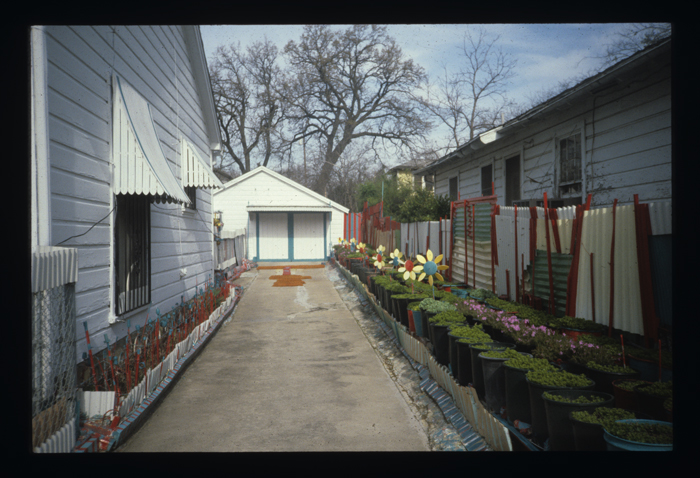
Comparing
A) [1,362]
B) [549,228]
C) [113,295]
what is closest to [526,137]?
[549,228]

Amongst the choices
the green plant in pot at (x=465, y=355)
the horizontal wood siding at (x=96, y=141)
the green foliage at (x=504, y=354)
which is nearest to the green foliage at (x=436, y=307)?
the green plant in pot at (x=465, y=355)

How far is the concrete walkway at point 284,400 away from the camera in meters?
3.75

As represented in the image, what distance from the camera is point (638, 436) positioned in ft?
7.73

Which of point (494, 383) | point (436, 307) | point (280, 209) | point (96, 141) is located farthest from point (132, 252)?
point (280, 209)

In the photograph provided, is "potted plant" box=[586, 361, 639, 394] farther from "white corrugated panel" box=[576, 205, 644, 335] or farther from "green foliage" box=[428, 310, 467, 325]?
"green foliage" box=[428, 310, 467, 325]

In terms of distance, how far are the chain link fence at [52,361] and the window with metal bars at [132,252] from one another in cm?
172

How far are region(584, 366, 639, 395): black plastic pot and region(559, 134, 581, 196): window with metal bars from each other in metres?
4.56

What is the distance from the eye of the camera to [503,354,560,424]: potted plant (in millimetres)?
3238

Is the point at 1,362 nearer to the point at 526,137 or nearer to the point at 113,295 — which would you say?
the point at 113,295

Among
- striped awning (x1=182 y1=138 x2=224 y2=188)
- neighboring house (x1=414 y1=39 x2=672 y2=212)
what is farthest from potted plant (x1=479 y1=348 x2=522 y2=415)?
striped awning (x1=182 y1=138 x2=224 y2=188)

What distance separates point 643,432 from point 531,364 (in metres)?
0.94

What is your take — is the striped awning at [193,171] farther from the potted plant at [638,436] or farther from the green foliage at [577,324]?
the potted plant at [638,436]
